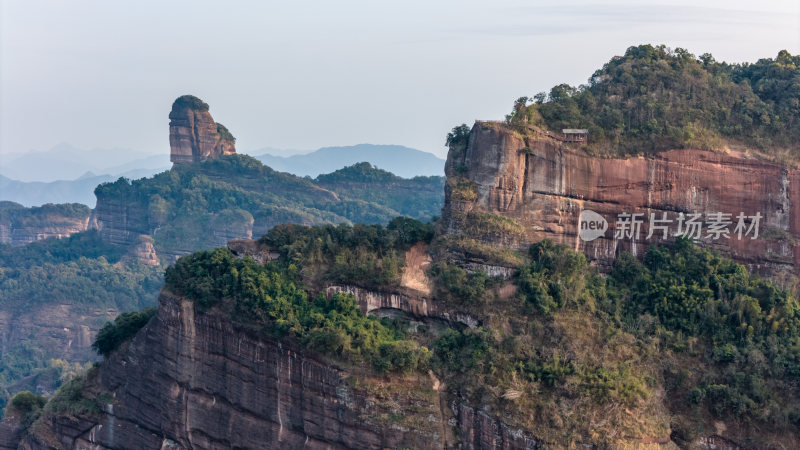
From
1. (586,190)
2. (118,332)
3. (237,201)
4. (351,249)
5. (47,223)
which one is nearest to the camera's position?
(586,190)

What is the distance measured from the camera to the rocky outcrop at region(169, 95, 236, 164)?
75688 millimetres

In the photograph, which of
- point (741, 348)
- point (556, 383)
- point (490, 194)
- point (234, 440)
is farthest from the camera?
point (490, 194)

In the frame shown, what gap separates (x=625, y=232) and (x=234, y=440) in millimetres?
15338

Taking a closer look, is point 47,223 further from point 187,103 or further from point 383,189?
point 383,189

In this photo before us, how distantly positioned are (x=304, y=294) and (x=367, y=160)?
156113mm

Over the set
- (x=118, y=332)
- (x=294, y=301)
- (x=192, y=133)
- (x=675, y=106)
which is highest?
(x=675, y=106)

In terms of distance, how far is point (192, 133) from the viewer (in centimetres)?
7738

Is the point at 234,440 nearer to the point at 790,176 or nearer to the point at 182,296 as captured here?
the point at 182,296

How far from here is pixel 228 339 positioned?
25516 millimetres

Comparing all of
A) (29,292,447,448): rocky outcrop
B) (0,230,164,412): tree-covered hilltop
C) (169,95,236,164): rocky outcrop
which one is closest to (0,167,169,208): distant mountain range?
(169,95,236,164): rocky outcrop

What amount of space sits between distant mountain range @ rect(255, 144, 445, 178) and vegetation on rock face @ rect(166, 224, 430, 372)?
484 feet

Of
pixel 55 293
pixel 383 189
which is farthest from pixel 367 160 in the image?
pixel 55 293

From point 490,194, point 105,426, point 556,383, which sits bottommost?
point 105,426

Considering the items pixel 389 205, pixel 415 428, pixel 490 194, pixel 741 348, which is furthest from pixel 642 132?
pixel 389 205
